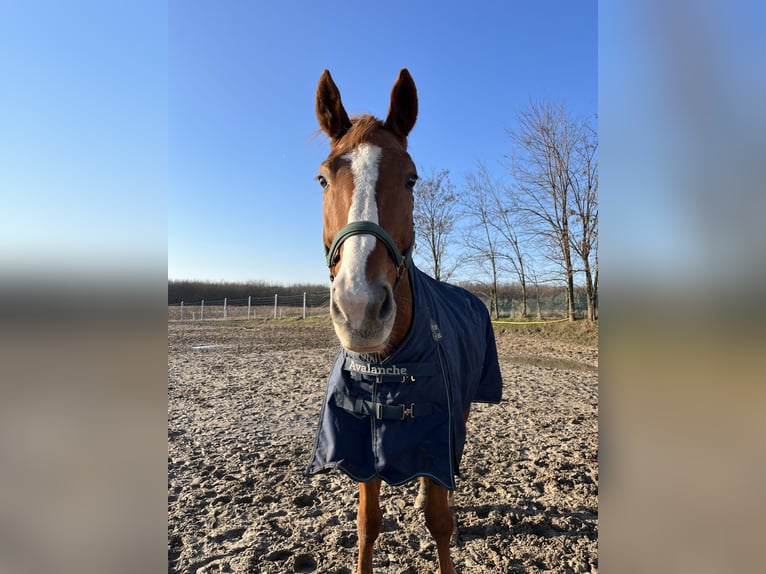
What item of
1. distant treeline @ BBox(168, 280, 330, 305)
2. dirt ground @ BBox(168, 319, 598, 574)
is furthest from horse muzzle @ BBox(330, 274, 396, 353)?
distant treeline @ BBox(168, 280, 330, 305)

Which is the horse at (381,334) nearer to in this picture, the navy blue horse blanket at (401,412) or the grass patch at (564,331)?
the navy blue horse blanket at (401,412)

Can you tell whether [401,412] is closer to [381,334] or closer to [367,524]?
[381,334]

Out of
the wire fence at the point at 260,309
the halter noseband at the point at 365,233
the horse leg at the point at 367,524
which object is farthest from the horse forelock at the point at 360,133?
the wire fence at the point at 260,309

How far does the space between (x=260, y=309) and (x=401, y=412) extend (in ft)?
90.9

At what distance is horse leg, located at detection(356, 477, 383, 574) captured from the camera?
2.34m

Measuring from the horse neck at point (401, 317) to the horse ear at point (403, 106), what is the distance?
3.14 feet

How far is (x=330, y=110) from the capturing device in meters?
2.32

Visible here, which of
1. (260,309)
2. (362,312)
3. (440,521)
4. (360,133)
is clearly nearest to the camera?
(362,312)

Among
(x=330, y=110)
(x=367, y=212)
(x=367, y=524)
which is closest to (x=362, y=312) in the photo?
(x=367, y=212)

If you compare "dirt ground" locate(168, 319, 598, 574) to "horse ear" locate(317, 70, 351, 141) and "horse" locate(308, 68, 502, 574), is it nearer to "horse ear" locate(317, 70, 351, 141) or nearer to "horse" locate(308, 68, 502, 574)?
"horse" locate(308, 68, 502, 574)

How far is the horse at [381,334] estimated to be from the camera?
155 centimetres
